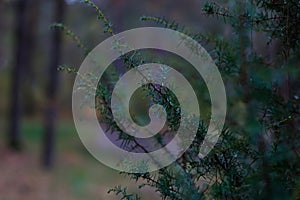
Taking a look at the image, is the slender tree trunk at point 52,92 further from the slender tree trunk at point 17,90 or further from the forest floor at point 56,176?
the slender tree trunk at point 17,90

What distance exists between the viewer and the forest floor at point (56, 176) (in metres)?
9.07

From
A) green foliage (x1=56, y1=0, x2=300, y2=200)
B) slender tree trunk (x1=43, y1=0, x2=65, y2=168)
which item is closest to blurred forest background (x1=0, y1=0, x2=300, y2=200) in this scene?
slender tree trunk (x1=43, y1=0, x2=65, y2=168)

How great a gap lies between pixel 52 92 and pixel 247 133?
9651 millimetres

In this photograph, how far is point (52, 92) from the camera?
10.5 m

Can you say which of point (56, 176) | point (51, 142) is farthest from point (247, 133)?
point (51, 142)

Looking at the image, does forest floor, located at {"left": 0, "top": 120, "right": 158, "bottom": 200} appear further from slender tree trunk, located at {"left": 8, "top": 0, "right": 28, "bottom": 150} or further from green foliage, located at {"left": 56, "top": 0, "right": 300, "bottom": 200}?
green foliage, located at {"left": 56, "top": 0, "right": 300, "bottom": 200}

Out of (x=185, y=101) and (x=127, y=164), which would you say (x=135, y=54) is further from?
(x=127, y=164)

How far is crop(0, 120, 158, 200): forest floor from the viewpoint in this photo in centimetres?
907

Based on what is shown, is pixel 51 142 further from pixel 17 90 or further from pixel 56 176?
A: pixel 17 90

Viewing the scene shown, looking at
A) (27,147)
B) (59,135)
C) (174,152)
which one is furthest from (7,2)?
(174,152)

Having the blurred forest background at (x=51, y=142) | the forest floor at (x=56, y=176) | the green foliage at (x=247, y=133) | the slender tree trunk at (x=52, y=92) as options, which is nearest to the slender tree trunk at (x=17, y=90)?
the blurred forest background at (x=51, y=142)

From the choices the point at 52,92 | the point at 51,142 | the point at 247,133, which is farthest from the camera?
the point at 51,142

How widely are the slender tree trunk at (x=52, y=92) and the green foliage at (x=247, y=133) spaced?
8.90 meters

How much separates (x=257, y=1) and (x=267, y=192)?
0.56 metres
